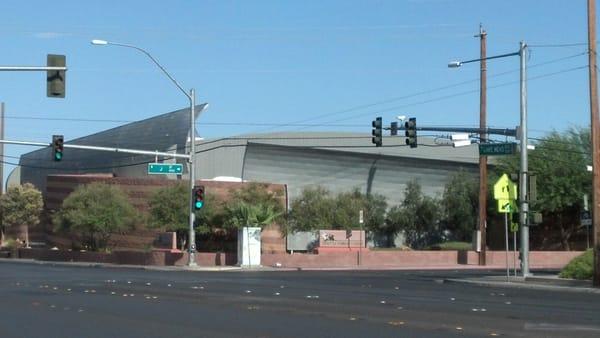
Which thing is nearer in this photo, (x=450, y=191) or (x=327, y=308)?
(x=327, y=308)

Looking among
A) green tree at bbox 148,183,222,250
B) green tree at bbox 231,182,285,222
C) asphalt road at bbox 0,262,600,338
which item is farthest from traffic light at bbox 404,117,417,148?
green tree at bbox 148,183,222,250

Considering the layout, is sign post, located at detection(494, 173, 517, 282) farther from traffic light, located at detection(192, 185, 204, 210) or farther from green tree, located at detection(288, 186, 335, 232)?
green tree, located at detection(288, 186, 335, 232)

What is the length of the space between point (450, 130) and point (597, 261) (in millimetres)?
8735

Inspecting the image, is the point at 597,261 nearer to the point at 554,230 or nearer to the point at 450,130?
the point at 450,130

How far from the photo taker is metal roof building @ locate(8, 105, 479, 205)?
7450cm

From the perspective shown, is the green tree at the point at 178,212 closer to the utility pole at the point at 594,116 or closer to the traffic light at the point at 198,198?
the traffic light at the point at 198,198

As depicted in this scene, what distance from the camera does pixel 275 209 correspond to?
57.0 m

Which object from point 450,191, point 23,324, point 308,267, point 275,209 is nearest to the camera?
point 23,324

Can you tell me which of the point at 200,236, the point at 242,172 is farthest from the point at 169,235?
the point at 242,172

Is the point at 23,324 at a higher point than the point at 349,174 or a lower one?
lower

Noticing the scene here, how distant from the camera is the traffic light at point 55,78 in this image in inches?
1009

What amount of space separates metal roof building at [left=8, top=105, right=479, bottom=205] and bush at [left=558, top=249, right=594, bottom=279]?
39615 millimetres

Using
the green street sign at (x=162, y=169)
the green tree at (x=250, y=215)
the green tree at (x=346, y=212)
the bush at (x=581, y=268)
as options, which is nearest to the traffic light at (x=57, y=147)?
the green street sign at (x=162, y=169)

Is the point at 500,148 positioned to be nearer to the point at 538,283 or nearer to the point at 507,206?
the point at 507,206
